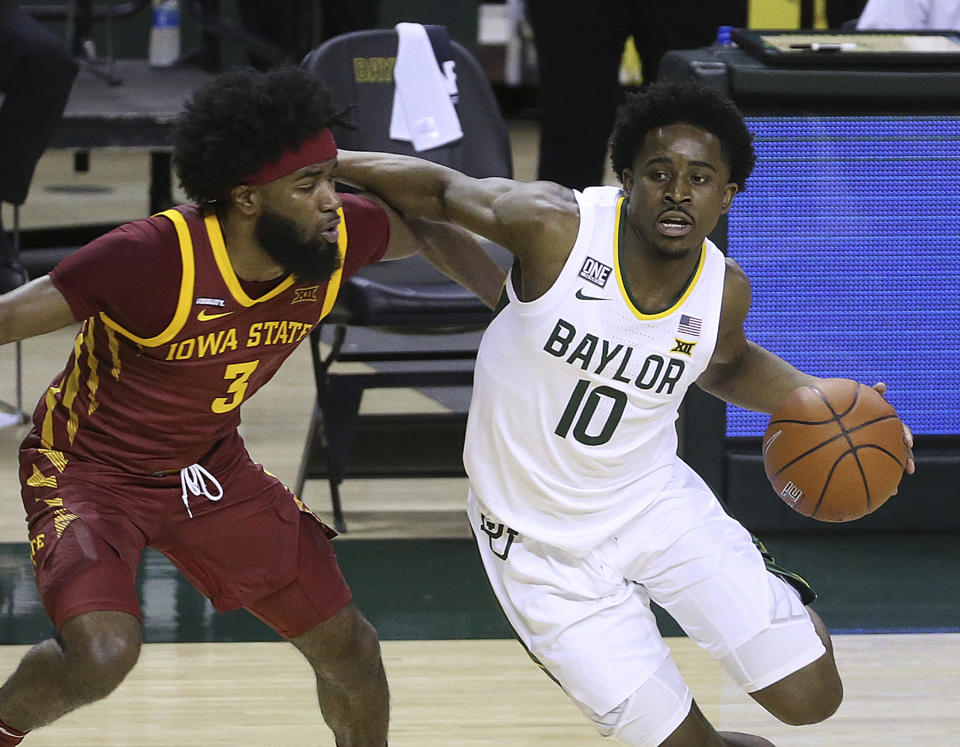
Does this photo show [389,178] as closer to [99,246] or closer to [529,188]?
[529,188]

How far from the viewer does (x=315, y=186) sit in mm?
2877

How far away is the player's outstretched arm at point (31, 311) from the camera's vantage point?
2.68m

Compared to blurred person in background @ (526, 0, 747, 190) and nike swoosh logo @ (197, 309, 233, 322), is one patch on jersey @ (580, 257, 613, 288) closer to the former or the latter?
nike swoosh logo @ (197, 309, 233, 322)

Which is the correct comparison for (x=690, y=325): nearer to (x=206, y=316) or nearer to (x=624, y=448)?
(x=624, y=448)

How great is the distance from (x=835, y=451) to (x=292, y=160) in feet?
3.84

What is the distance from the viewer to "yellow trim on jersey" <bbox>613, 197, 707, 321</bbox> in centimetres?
290

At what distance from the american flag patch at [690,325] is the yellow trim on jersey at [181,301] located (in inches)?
35.9

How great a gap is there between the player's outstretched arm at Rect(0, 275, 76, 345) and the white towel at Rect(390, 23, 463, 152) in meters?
2.38

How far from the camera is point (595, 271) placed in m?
2.90

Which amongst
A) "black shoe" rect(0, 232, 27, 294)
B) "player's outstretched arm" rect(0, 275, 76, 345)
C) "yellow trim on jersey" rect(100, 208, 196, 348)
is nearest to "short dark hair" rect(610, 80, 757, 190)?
"yellow trim on jersey" rect(100, 208, 196, 348)

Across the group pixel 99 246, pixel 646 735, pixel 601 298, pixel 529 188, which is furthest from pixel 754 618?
pixel 99 246

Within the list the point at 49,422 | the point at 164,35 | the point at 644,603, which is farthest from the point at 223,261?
the point at 164,35

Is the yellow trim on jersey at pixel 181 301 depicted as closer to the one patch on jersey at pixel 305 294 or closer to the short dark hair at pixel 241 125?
the short dark hair at pixel 241 125

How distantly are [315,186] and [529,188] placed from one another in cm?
41
